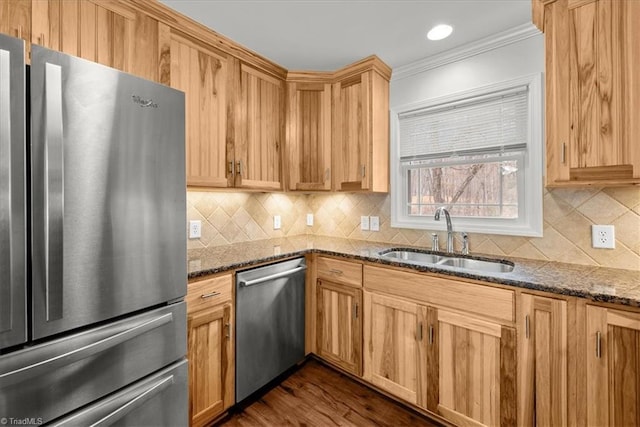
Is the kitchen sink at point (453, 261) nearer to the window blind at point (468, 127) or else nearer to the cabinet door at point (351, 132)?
the cabinet door at point (351, 132)

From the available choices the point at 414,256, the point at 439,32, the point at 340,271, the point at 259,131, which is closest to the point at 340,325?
the point at 340,271

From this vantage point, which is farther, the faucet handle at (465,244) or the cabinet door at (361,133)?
the cabinet door at (361,133)

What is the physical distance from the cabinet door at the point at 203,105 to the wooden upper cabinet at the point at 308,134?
2.03ft

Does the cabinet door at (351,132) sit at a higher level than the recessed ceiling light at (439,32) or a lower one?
lower

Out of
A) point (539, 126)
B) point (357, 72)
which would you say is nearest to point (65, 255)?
point (357, 72)

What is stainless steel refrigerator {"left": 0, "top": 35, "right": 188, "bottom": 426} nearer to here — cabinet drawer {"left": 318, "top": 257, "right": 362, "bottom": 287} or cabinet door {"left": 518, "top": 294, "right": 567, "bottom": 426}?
cabinet drawer {"left": 318, "top": 257, "right": 362, "bottom": 287}

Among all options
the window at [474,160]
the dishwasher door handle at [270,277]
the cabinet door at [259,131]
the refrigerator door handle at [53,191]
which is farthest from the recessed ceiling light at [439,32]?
the refrigerator door handle at [53,191]

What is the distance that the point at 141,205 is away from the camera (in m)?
1.18

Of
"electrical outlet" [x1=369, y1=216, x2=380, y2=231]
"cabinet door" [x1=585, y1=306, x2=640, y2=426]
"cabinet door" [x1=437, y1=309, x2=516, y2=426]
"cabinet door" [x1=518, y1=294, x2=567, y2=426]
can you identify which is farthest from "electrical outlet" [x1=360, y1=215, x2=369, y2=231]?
"cabinet door" [x1=585, y1=306, x2=640, y2=426]

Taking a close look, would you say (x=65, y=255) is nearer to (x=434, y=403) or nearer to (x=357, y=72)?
(x=434, y=403)

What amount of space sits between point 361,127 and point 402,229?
883 mm

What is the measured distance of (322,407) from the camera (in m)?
1.94

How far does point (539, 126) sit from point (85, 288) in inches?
95.1

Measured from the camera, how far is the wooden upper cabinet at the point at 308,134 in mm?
2551
